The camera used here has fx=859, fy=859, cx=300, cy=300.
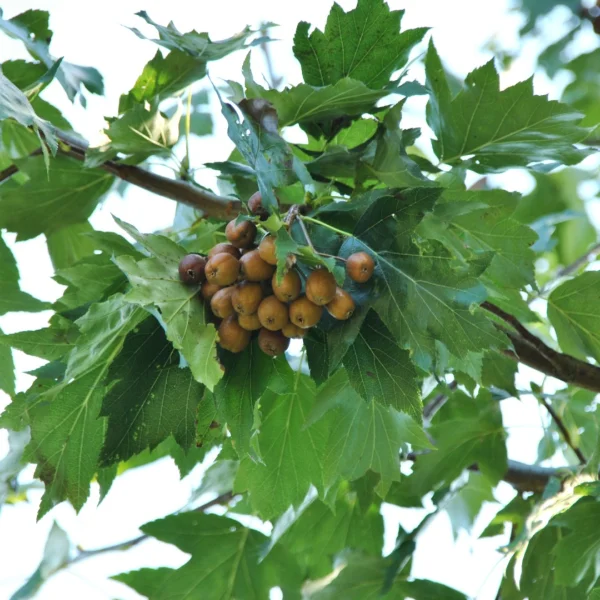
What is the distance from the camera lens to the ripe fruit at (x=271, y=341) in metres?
1.06

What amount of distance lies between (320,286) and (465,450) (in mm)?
943

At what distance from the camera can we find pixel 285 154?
3.63 feet

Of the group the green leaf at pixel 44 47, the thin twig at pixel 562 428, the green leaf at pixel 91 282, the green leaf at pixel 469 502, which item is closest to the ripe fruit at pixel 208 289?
the green leaf at pixel 91 282

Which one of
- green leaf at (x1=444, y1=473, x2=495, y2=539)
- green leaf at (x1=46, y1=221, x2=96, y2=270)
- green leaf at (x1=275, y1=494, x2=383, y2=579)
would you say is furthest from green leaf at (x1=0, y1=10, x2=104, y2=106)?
green leaf at (x1=444, y1=473, x2=495, y2=539)

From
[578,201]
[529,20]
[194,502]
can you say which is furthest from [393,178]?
[578,201]

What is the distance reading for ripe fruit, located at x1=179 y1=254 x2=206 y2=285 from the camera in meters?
1.08

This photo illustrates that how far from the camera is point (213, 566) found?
1808mm

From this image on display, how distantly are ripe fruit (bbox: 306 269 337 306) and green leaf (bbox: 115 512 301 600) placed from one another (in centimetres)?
95

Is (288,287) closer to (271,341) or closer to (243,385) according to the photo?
(271,341)

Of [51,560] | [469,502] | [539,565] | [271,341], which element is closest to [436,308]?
[271,341]

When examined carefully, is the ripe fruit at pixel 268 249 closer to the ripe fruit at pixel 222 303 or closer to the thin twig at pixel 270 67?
the ripe fruit at pixel 222 303

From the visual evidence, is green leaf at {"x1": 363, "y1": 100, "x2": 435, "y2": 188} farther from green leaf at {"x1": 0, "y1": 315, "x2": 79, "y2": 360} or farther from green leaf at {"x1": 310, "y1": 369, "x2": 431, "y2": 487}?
green leaf at {"x1": 0, "y1": 315, "x2": 79, "y2": 360}

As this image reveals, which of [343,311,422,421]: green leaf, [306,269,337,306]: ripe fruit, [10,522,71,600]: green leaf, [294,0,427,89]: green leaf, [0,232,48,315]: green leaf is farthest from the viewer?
[10,522,71,600]: green leaf

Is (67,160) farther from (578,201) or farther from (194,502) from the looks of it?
(578,201)
